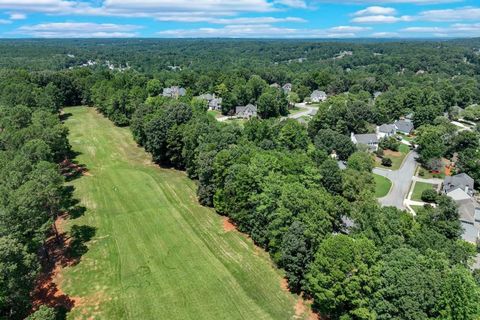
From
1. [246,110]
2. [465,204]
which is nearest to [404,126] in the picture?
[246,110]

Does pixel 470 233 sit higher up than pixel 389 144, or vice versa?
pixel 389 144

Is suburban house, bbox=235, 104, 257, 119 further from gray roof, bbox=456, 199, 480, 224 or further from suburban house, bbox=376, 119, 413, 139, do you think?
gray roof, bbox=456, 199, 480, 224

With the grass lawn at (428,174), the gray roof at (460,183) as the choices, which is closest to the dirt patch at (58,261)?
the gray roof at (460,183)

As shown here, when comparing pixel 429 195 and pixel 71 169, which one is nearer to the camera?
pixel 429 195

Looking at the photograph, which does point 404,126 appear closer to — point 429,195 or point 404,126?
point 404,126

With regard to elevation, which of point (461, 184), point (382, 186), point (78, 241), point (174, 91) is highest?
point (174, 91)

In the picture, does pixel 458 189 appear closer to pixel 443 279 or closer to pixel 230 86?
pixel 443 279

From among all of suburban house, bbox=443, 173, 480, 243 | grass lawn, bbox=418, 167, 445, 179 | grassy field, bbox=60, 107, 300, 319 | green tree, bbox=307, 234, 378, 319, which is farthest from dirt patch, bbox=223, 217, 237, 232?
grass lawn, bbox=418, 167, 445, 179
